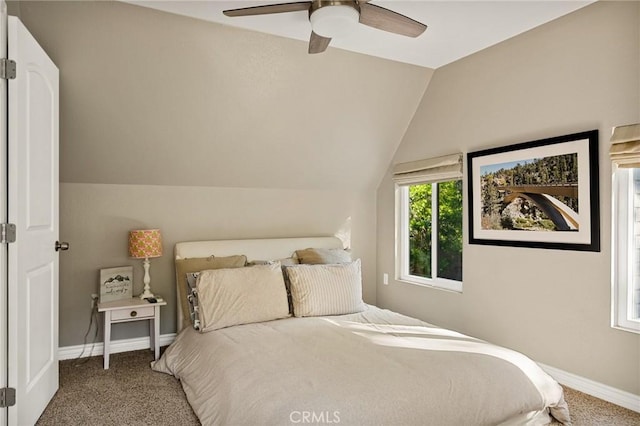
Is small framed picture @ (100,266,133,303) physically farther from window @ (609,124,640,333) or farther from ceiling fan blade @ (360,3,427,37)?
window @ (609,124,640,333)

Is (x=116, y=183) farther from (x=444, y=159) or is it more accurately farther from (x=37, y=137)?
(x=444, y=159)

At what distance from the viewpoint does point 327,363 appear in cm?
230

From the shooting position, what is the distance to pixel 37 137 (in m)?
2.40

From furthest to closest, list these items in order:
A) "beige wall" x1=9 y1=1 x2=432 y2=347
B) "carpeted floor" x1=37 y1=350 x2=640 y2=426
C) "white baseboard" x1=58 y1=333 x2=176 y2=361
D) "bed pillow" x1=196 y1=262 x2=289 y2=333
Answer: "white baseboard" x1=58 y1=333 x2=176 y2=361, "bed pillow" x1=196 y1=262 x2=289 y2=333, "beige wall" x1=9 y1=1 x2=432 y2=347, "carpeted floor" x1=37 y1=350 x2=640 y2=426

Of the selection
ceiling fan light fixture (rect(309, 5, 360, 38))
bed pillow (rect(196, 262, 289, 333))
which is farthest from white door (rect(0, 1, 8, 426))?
ceiling fan light fixture (rect(309, 5, 360, 38))

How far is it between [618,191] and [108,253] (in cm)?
379

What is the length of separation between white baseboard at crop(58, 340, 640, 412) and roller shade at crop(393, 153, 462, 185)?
1.68 metres

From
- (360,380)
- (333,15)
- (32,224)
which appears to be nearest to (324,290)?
(360,380)

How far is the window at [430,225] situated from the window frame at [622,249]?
4.13 ft

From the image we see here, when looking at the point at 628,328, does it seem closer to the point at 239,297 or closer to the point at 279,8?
the point at 239,297

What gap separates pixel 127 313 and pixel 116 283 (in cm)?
36

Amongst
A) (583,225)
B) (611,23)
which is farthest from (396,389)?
(611,23)

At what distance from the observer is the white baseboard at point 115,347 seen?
3.55m

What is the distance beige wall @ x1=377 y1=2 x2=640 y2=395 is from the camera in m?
2.75
